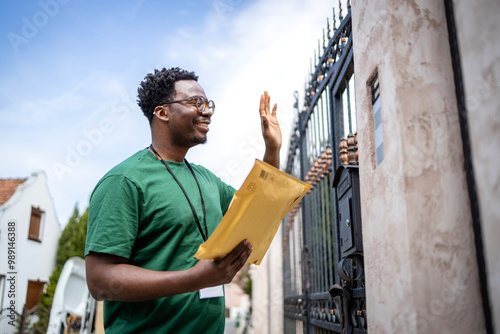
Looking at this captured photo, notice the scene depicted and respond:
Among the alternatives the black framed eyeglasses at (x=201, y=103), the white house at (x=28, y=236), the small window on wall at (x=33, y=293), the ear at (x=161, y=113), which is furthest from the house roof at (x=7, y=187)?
the black framed eyeglasses at (x=201, y=103)

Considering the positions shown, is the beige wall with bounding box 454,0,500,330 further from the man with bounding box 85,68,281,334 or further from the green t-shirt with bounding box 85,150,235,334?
the green t-shirt with bounding box 85,150,235,334

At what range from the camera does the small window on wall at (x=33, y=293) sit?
608 inches

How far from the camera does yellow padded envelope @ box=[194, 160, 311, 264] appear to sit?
137cm

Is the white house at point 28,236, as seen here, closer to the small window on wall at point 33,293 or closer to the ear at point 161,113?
the small window on wall at point 33,293

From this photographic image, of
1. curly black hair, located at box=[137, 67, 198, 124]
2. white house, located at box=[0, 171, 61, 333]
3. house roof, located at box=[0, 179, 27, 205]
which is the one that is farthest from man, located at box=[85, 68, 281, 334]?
house roof, located at box=[0, 179, 27, 205]

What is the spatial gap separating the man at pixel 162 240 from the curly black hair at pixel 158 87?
156 mm

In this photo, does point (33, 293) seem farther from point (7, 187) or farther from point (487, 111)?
point (487, 111)

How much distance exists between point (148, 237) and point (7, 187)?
16574 millimetres

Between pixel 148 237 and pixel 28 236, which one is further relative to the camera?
pixel 28 236

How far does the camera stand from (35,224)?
16.2 metres

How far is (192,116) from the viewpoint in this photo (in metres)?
2.03

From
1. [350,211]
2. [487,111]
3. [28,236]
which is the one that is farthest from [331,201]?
[28,236]

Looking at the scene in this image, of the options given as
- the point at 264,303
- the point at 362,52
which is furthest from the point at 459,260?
the point at 264,303

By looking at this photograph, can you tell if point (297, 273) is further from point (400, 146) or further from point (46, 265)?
point (46, 265)
